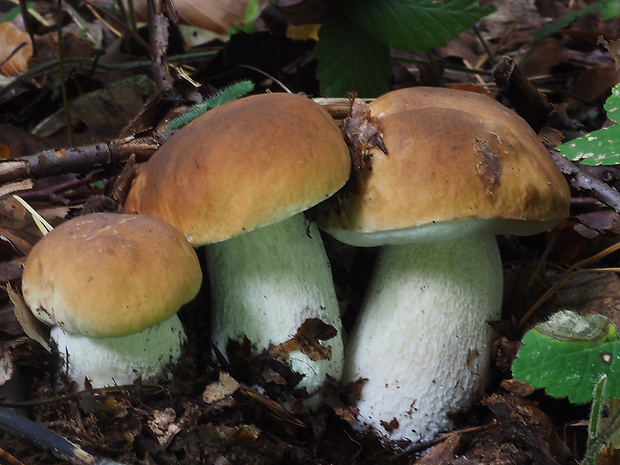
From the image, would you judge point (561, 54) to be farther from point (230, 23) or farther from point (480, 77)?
point (230, 23)

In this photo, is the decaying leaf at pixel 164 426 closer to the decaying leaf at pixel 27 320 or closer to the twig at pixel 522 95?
the decaying leaf at pixel 27 320

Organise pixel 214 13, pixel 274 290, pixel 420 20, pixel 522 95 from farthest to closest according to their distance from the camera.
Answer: pixel 214 13
pixel 420 20
pixel 522 95
pixel 274 290

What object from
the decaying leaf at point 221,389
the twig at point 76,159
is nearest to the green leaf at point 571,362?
the decaying leaf at point 221,389

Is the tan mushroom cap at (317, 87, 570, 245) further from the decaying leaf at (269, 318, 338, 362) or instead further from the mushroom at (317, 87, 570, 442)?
the decaying leaf at (269, 318, 338, 362)

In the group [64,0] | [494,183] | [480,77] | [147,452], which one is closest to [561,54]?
[480,77]

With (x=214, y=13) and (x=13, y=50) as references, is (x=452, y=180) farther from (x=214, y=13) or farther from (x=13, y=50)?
(x=13, y=50)

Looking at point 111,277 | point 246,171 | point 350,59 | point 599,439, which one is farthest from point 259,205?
point 350,59

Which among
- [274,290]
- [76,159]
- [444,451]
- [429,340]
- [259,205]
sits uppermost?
[259,205]
